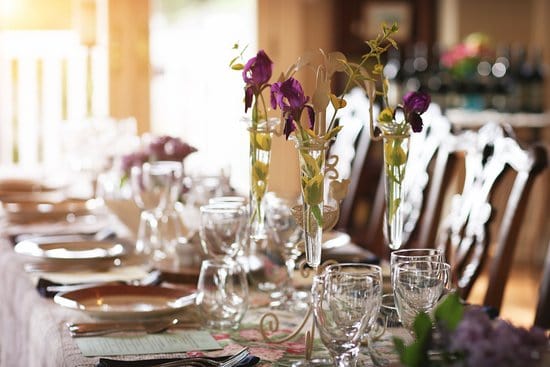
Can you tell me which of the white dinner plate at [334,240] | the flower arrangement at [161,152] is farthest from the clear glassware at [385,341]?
the flower arrangement at [161,152]

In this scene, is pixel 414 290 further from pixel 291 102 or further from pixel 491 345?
pixel 491 345

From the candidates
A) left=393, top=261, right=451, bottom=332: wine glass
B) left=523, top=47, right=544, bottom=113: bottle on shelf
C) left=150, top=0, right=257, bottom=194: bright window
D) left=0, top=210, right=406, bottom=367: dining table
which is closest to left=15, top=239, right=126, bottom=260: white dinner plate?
left=0, top=210, right=406, bottom=367: dining table

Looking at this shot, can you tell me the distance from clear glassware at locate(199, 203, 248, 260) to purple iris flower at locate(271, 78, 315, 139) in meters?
0.25

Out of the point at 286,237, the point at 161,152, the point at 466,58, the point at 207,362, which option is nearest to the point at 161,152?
the point at 161,152

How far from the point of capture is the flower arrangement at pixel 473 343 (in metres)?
0.80

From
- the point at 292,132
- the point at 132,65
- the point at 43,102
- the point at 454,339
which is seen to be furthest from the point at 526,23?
the point at 454,339

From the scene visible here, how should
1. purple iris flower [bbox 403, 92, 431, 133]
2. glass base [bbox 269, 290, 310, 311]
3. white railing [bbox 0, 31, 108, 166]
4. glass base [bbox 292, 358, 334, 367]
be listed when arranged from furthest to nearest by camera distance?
white railing [bbox 0, 31, 108, 166] < glass base [bbox 269, 290, 310, 311] < purple iris flower [bbox 403, 92, 431, 133] < glass base [bbox 292, 358, 334, 367]

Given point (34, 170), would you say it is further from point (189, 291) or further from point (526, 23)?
point (526, 23)

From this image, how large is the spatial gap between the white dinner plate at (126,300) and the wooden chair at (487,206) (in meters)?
0.57

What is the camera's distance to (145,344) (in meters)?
1.37

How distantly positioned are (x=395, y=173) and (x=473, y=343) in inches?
24.2

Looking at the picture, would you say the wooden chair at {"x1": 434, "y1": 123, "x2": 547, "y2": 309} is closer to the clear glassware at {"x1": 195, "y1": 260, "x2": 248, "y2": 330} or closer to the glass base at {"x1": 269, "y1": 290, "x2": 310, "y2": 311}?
the glass base at {"x1": 269, "y1": 290, "x2": 310, "y2": 311}

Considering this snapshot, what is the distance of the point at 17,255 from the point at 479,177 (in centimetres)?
100

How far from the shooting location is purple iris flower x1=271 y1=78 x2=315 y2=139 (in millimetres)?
1311
